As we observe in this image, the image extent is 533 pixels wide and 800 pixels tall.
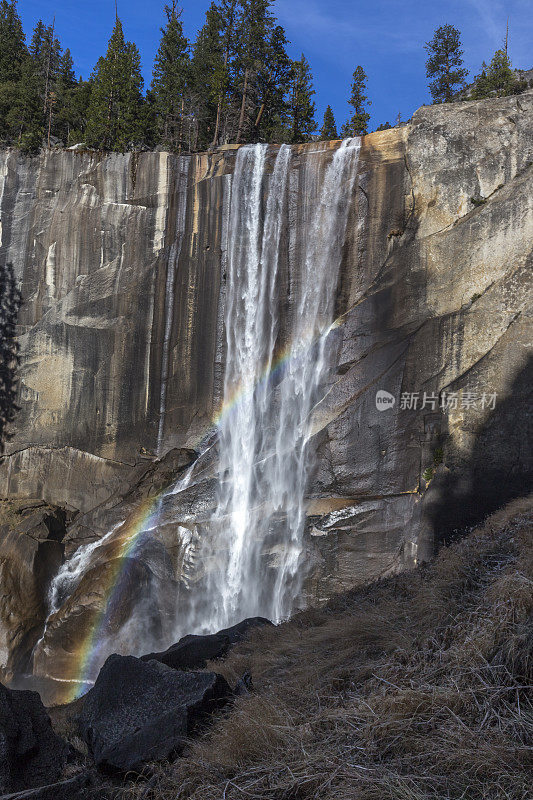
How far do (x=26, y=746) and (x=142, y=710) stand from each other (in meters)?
1.01

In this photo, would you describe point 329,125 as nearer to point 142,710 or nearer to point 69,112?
point 69,112

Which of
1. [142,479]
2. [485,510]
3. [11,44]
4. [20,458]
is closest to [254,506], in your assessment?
[142,479]

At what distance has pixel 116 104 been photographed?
3064cm

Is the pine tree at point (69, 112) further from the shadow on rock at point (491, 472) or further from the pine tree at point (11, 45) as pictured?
the shadow on rock at point (491, 472)

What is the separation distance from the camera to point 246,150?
2219 centimetres

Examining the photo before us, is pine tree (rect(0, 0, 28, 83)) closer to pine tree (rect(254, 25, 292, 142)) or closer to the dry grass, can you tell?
pine tree (rect(254, 25, 292, 142))

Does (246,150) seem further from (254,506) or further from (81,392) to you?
(254,506)

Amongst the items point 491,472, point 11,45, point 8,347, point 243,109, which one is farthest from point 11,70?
point 491,472

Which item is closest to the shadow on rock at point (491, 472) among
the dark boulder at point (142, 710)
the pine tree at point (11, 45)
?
the dark boulder at point (142, 710)

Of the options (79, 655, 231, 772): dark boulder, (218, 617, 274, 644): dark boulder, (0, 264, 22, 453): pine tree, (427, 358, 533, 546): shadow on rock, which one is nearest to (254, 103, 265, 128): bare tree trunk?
(0, 264, 22, 453): pine tree

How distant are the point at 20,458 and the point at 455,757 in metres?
24.1

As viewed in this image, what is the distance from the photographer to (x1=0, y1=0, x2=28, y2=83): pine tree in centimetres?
3588

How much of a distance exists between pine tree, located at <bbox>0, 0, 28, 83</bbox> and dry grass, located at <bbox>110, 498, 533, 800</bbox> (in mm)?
38831

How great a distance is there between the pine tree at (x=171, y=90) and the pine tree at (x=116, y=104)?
125cm
